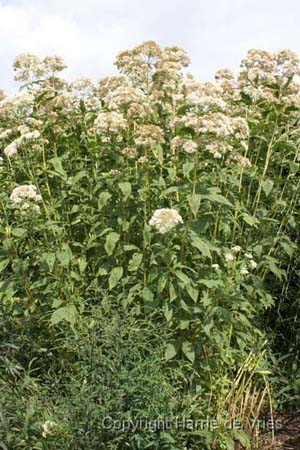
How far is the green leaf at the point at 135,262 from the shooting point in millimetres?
4695

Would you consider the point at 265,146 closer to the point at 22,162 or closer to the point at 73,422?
the point at 22,162

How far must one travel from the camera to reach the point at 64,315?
474 centimetres

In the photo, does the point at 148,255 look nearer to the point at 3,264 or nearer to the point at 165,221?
the point at 165,221

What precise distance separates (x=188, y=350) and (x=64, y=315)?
780 mm

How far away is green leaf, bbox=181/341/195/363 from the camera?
4.57 m

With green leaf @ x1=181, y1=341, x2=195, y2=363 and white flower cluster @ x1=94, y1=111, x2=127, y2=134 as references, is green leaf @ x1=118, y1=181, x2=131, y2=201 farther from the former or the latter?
green leaf @ x1=181, y1=341, x2=195, y2=363

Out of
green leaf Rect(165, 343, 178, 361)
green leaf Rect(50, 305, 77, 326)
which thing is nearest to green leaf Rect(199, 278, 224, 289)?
green leaf Rect(165, 343, 178, 361)

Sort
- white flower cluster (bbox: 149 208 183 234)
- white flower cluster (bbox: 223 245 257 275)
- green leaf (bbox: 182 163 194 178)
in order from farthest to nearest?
white flower cluster (bbox: 223 245 257 275) < green leaf (bbox: 182 163 194 178) < white flower cluster (bbox: 149 208 183 234)

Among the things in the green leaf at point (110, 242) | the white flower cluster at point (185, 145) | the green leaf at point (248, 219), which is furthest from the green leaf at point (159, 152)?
the green leaf at point (248, 219)

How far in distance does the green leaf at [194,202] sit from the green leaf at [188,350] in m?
0.77

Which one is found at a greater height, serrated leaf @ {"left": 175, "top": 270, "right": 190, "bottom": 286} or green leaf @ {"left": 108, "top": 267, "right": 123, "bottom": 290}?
serrated leaf @ {"left": 175, "top": 270, "right": 190, "bottom": 286}

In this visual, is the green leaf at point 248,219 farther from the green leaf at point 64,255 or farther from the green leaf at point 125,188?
the green leaf at point 64,255

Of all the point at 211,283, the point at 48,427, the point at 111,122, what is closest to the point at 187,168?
the point at 111,122

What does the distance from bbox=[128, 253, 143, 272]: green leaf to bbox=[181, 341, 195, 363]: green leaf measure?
534 millimetres
